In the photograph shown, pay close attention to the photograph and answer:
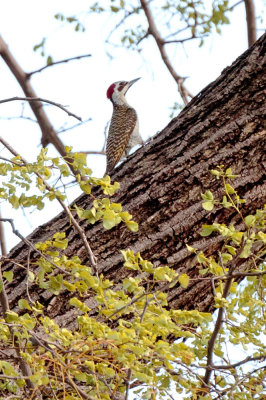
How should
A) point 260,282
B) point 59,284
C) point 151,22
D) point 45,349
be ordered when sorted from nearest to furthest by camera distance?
point 45,349, point 59,284, point 260,282, point 151,22

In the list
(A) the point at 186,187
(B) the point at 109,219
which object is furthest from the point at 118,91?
(B) the point at 109,219

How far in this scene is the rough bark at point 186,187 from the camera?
110 inches

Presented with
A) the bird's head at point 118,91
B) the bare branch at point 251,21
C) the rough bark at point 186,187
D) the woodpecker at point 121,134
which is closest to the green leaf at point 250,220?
the rough bark at point 186,187

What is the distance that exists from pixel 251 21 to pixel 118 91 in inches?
150

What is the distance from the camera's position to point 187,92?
5.21 m

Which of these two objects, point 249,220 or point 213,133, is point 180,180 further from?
point 249,220

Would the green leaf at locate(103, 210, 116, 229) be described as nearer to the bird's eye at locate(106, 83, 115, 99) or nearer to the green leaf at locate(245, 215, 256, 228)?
the green leaf at locate(245, 215, 256, 228)

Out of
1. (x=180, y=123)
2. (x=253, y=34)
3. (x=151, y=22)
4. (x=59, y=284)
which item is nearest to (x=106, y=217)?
(x=59, y=284)

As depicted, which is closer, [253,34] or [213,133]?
[213,133]

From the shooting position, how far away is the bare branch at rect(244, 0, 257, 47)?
4.84m

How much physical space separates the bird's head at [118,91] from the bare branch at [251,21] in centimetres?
349

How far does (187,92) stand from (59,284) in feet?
10.5

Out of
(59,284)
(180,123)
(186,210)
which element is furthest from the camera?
(180,123)

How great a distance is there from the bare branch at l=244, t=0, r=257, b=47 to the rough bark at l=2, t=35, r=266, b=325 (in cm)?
180
